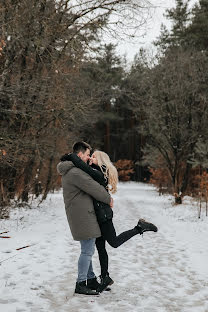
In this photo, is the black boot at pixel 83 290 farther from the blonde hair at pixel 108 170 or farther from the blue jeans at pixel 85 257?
the blonde hair at pixel 108 170

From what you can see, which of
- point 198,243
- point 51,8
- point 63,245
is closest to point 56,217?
point 63,245

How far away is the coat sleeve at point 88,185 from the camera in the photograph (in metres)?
4.25

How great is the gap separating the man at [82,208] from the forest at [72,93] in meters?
2.42

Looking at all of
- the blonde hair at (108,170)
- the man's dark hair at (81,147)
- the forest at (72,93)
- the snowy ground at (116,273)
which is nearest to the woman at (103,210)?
the blonde hair at (108,170)

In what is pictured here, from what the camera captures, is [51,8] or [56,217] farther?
[56,217]

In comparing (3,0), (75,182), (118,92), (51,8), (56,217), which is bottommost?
(56,217)

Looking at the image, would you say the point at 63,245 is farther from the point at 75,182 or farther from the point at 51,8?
the point at 51,8

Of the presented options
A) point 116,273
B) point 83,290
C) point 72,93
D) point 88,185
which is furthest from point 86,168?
point 72,93

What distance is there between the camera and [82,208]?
4262 millimetres

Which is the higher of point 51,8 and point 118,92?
point 51,8

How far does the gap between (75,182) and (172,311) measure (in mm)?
1932

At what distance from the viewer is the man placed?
13.9 ft

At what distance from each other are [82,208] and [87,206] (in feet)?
0.23

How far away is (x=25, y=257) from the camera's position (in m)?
6.18
